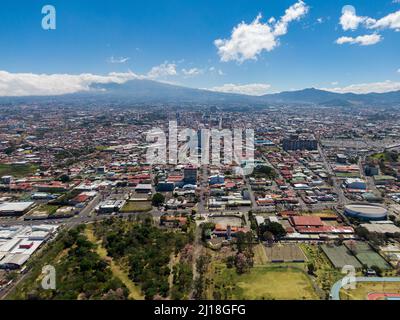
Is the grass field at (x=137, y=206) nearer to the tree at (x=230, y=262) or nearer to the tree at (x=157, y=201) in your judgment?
the tree at (x=157, y=201)

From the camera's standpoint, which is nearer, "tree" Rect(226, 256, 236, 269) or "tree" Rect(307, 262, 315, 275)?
"tree" Rect(307, 262, 315, 275)

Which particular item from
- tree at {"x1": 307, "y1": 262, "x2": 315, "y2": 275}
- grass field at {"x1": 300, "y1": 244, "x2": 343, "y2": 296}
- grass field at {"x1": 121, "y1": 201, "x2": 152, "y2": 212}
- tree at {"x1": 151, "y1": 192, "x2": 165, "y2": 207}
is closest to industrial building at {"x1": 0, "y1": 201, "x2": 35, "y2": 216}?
grass field at {"x1": 121, "y1": 201, "x2": 152, "y2": 212}

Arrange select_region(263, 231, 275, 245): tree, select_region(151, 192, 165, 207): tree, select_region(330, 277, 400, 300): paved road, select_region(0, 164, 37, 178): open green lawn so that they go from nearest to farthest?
select_region(330, 277, 400, 300): paved road < select_region(263, 231, 275, 245): tree < select_region(151, 192, 165, 207): tree < select_region(0, 164, 37, 178): open green lawn

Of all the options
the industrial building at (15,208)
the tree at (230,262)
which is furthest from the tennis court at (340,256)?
the industrial building at (15,208)

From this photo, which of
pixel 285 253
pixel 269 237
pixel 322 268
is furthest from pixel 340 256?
pixel 269 237

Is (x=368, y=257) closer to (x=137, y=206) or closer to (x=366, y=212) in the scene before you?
(x=366, y=212)

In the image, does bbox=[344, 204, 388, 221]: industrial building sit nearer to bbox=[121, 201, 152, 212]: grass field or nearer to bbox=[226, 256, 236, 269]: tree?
bbox=[226, 256, 236, 269]: tree
